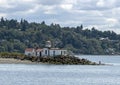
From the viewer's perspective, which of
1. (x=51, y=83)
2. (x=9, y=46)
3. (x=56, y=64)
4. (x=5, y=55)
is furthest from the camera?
(x=9, y=46)

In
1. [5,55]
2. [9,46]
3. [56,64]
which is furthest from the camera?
[9,46]

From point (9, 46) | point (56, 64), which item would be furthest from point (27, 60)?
point (9, 46)

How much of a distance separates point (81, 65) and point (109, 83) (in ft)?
139

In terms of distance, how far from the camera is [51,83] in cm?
6775

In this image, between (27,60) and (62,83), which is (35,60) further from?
(62,83)

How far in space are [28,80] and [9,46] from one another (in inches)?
5072

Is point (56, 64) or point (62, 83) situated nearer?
point (62, 83)

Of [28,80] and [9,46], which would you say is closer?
[28,80]

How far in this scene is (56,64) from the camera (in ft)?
362

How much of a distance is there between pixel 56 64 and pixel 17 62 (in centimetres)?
766

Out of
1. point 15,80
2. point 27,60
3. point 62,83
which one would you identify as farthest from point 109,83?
point 27,60

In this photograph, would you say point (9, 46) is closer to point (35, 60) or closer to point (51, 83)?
point (35, 60)

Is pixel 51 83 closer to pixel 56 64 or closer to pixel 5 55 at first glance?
pixel 56 64

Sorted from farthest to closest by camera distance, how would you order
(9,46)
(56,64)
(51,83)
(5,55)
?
1. (9,46)
2. (5,55)
3. (56,64)
4. (51,83)
